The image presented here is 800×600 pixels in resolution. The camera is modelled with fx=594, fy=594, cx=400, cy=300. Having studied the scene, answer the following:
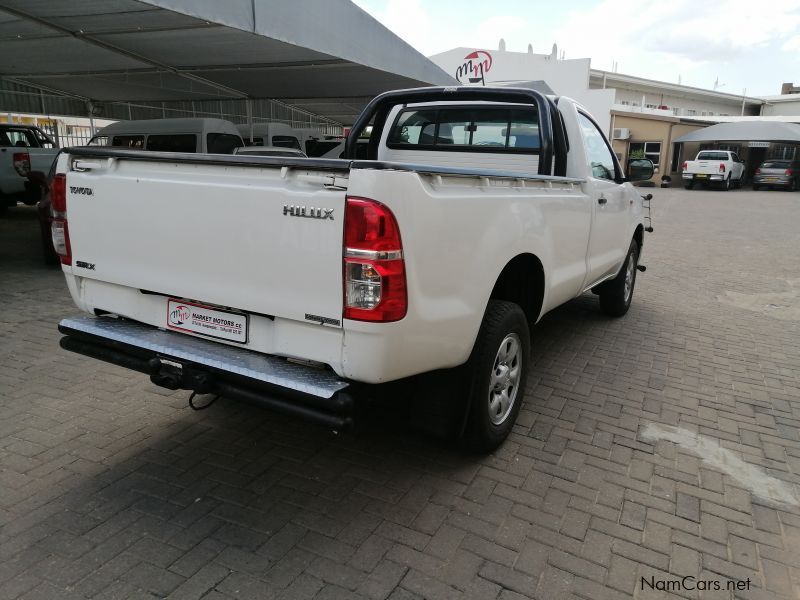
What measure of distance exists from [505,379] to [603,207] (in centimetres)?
206

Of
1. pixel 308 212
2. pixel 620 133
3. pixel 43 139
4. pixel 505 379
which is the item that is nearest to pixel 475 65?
pixel 620 133

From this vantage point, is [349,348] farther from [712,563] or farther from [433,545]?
[712,563]

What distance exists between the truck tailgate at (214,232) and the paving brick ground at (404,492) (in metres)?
0.99

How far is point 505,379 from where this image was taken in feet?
11.1

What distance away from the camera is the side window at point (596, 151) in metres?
4.64

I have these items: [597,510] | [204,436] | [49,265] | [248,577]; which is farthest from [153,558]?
[49,265]

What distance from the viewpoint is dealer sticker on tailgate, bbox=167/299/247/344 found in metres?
2.71

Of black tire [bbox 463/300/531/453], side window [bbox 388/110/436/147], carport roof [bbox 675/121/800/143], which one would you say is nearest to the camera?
black tire [bbox 463/300/531/453]

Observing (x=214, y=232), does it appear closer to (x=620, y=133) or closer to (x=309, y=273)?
(x=309, y=273)

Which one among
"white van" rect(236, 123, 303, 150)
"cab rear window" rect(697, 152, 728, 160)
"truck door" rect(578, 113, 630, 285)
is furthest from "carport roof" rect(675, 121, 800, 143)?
"truck door" rect(578, 113, 630, 285)

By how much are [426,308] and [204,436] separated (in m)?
1.80

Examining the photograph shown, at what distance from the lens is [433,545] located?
2605mm

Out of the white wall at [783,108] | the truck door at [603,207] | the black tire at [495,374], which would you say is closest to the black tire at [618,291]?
the truck door at [603,207]

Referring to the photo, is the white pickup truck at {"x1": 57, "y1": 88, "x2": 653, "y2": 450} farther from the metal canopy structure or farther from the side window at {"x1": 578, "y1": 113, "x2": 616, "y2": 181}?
the metal canopy structure
